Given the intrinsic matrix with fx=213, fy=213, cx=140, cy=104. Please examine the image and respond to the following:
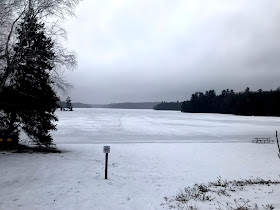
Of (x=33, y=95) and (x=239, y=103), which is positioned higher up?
Answer: (x=239, y=103)

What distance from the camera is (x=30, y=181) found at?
8359 millimetres

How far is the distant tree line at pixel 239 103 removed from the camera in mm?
113562

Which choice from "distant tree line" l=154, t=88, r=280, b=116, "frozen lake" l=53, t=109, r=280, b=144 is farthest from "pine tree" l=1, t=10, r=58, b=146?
"distant tree line" l=154, t=88, r=280, b=116

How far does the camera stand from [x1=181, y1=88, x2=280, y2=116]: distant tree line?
11356 centimetres

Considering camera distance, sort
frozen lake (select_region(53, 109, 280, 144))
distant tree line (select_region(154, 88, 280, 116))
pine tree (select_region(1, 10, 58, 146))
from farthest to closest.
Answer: distant tree line (select_region(154, 88, 280, 116)) < frozen lake (select_region(53, 109, 280, 144)) < pine tree (select_region(1, 10, 58, 146))

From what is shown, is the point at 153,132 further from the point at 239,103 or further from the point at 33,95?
the point at 239,103

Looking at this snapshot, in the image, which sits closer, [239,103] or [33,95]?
[33,95]

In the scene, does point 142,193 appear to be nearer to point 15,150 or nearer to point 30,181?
point 30,181

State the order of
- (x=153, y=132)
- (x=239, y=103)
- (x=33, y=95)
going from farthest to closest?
(x=239, y=103) → (x=153, y=132) → (x=33, y=95)

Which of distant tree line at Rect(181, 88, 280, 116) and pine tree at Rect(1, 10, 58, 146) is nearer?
pine tree at Rect(1, 10, 58, 146)

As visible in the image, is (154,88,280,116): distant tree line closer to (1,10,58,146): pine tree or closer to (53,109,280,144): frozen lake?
(53,109,280,144): frozen lake

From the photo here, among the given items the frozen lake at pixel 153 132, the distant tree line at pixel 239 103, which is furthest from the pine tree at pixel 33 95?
the distant tree line at pixel 239 103

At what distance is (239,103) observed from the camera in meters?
126

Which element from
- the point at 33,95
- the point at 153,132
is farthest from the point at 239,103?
the point at 33,95
